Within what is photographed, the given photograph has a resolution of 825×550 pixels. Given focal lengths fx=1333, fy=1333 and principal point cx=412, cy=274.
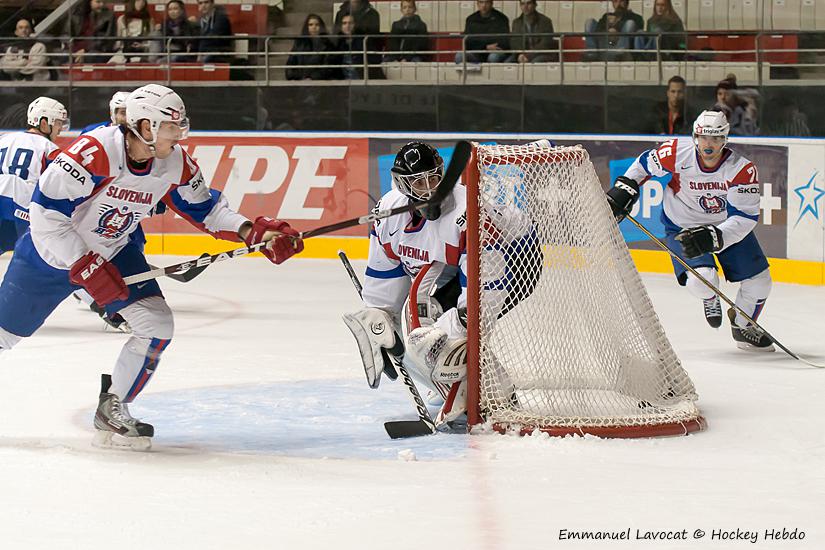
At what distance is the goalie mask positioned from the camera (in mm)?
4211

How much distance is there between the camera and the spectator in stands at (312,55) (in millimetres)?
9734

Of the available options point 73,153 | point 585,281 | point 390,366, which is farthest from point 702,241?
point 73,153

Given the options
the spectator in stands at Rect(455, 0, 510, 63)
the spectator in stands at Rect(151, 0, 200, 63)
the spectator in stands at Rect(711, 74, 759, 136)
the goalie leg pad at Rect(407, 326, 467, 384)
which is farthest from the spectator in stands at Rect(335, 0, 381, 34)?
the goalie leg pad at Rect(407, 326, 467, 384)

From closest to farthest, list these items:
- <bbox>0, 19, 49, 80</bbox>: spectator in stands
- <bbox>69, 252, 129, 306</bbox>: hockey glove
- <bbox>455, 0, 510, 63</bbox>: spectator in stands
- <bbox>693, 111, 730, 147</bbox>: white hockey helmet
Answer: <bbox>69, 252, 129, 306</bbox>: hockey glove < <bbox>693, 111, 730, 147</bbox>: white hockey helmet < <bbox>455, 0, 510, 63</bbox>: spectator in stands < <bbox>0, 19, 49, 80</bbox>: spectator in stands

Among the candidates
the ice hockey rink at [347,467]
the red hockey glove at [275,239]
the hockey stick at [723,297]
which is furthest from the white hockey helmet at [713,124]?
the red hockey glove at [275,239]

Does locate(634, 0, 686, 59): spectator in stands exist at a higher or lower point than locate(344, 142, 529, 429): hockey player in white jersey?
higher

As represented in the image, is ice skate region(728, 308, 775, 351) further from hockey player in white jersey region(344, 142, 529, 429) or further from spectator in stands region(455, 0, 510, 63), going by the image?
spectator in stands region(455, 0, 510, 63)

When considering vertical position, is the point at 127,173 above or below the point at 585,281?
above

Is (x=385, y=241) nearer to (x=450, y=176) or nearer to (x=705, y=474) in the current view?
(x=450, y=176)

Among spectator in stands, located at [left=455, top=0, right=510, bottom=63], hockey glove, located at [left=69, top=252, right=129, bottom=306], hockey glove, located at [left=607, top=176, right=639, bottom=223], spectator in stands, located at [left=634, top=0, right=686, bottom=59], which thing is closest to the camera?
hockey glove, located at [left=69, top=252, right=129, bottom=306]

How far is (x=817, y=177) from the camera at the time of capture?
25.4 feet

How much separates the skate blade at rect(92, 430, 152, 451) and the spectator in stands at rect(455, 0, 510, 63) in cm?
598

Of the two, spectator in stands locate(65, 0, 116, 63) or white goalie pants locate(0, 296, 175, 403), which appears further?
spectator in stands locate(65, 0, 116, 63)

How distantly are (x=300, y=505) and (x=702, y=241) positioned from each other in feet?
10.5
